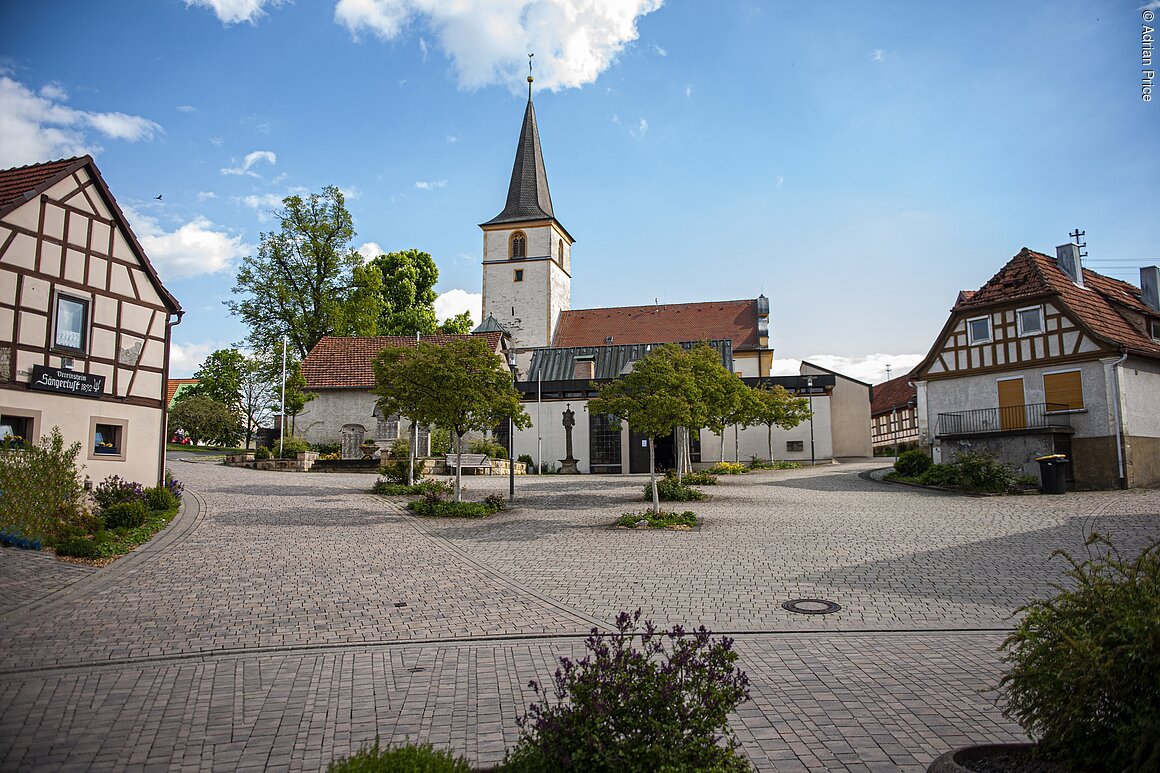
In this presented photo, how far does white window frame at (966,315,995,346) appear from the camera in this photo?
2872 centimetres

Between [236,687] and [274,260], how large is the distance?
4217 centimetres

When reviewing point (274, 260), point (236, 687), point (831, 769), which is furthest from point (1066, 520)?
point (274, 260)

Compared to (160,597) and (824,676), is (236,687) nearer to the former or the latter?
(160,597)

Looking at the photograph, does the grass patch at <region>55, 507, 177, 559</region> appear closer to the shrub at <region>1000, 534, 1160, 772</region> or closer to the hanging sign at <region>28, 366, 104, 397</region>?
the hanging sign at <region>28, 366, 104, 397</region>

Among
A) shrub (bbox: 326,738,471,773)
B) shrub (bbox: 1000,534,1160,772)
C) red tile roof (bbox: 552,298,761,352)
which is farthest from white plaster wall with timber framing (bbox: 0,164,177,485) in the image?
red tile roof (bbox: 552,298,761,352)

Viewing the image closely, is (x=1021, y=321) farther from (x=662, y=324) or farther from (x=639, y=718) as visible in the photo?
(x=662, y=324)

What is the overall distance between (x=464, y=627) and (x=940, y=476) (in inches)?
847

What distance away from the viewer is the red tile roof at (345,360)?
134 ft

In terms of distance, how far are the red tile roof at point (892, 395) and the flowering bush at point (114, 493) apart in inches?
1901

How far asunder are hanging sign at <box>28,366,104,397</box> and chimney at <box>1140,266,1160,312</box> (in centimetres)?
3461

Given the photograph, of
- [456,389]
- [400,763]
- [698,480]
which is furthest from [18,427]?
[698,480]

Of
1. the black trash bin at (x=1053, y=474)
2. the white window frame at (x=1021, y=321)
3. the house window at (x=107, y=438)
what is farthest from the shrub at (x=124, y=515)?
the white window frame at (x=1021, y=321)

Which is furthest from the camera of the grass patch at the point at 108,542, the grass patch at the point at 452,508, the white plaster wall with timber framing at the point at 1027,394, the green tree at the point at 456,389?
the white plaster wall with timber framing at the point at 1027,394

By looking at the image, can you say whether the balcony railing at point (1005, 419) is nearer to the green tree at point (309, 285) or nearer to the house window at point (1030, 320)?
the house window at point (1030, 320)
